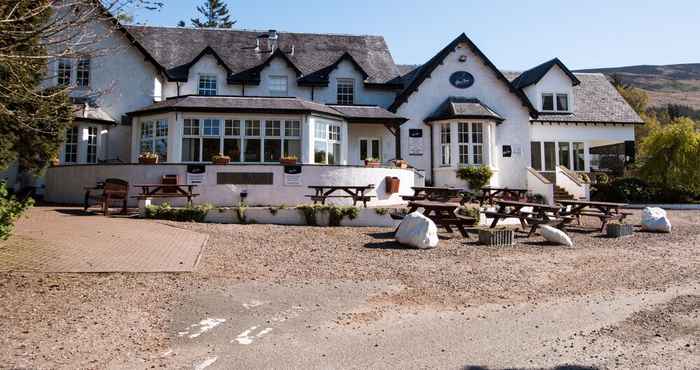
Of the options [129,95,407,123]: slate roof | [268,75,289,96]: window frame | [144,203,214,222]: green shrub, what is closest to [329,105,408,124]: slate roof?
[129,95,407,123]: slate roof

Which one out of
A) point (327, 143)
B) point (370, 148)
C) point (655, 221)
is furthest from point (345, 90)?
point (655, 221)

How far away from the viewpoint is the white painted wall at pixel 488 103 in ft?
82.6

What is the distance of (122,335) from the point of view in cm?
534

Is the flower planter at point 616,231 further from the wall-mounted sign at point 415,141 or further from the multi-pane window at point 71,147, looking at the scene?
the multi-pane window at point 71,147

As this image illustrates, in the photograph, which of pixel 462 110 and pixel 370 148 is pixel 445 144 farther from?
pixel 370 148

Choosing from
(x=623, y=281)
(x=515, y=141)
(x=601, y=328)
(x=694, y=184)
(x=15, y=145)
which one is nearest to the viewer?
(x=601, y=328)

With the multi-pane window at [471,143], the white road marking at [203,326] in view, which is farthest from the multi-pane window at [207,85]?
the white road marking at [203,326]

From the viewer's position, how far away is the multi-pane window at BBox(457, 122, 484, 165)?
2394 cm

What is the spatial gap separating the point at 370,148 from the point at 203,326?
19.5 metres

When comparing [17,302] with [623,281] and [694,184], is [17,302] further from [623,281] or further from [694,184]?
[694,184]

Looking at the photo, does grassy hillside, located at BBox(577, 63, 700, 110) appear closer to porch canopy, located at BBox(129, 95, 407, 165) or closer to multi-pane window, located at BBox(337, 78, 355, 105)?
multi-pane window, located at BBox(337, 78, 355, 105)

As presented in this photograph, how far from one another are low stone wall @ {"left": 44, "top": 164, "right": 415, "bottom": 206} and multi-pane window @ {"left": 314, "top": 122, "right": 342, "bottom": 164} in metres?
2.64

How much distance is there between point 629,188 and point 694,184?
2.95 m

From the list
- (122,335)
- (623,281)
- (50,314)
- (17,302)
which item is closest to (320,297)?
(122,335)
